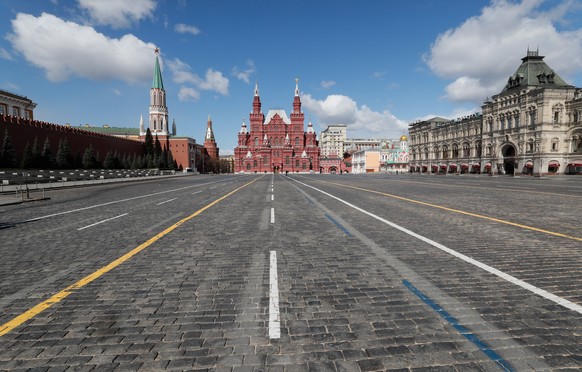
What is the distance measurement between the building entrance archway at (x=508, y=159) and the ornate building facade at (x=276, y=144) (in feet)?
183

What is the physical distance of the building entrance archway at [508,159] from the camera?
59.0m

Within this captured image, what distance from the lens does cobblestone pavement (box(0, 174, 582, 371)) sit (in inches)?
110

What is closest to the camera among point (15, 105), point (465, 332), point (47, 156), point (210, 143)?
point (465, 332)

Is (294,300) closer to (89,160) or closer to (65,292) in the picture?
(65,292)

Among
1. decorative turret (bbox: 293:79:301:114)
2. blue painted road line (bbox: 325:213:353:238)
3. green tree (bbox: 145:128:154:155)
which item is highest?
decorative turret (bbox: 293:79:301:114)

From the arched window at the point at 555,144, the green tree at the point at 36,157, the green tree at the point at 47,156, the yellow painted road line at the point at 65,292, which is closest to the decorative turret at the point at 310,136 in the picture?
the arched window at the point at 555,144

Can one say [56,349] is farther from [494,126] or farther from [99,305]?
[494,126]

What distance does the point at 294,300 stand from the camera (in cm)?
388

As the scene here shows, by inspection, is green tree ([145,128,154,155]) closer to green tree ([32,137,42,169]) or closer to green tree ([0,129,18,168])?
green tree ([32,137,42,169])

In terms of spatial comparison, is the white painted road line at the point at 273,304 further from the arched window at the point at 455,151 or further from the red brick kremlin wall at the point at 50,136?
the arched window at the point at 455,151

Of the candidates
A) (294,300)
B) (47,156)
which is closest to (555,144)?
(294,300)

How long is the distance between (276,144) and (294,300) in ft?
331

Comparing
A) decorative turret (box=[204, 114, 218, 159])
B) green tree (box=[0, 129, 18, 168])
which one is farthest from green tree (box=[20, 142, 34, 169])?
decorative turret (box=[204, 114, 218, 159])

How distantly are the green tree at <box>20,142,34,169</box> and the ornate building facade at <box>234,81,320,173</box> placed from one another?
6706 cm
